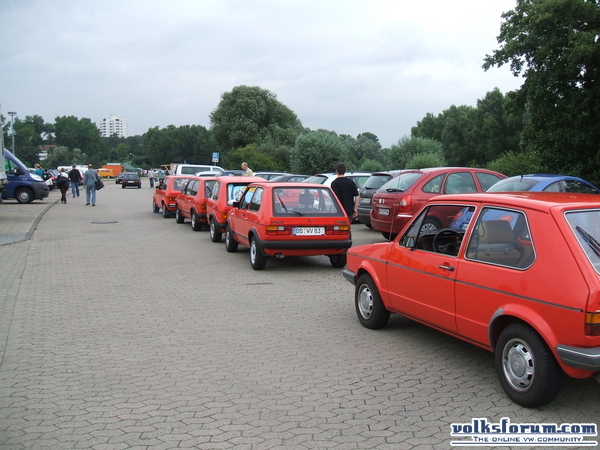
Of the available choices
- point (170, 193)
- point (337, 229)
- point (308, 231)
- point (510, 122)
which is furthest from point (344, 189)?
point (510, 122)

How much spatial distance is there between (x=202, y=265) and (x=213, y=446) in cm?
776

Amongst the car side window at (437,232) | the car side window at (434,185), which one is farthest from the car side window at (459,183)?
the car side window at (437,232)

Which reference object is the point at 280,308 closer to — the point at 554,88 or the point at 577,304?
the point at 577,304

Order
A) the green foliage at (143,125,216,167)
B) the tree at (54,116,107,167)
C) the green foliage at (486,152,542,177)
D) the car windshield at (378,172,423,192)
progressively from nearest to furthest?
the car windshield at (378,172,423,192), the green foliage at (486,152,542,177), the green foliage at (143,125,216,167), the tree at (54,116,107,167)

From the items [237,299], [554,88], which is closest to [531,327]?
[237,299]

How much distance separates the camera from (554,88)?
17.5m

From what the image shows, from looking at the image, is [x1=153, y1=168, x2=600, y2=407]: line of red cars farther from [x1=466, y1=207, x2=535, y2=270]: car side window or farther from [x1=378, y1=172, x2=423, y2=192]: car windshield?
[x1=378, y1=172, x2=423, y2=192]: car windshield

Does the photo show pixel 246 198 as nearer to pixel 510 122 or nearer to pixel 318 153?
pixel 318 153

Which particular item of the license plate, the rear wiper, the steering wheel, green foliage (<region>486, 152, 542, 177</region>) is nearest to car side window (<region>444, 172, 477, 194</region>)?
the license plate

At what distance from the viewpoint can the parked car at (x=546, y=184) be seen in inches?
430

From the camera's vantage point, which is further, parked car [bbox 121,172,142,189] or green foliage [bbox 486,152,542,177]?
parked car [bbox 121,172,142,189]

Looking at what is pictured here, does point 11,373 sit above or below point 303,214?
below

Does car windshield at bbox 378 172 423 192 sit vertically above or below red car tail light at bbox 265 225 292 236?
above

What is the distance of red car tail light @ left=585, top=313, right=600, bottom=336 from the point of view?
13.0 feet
